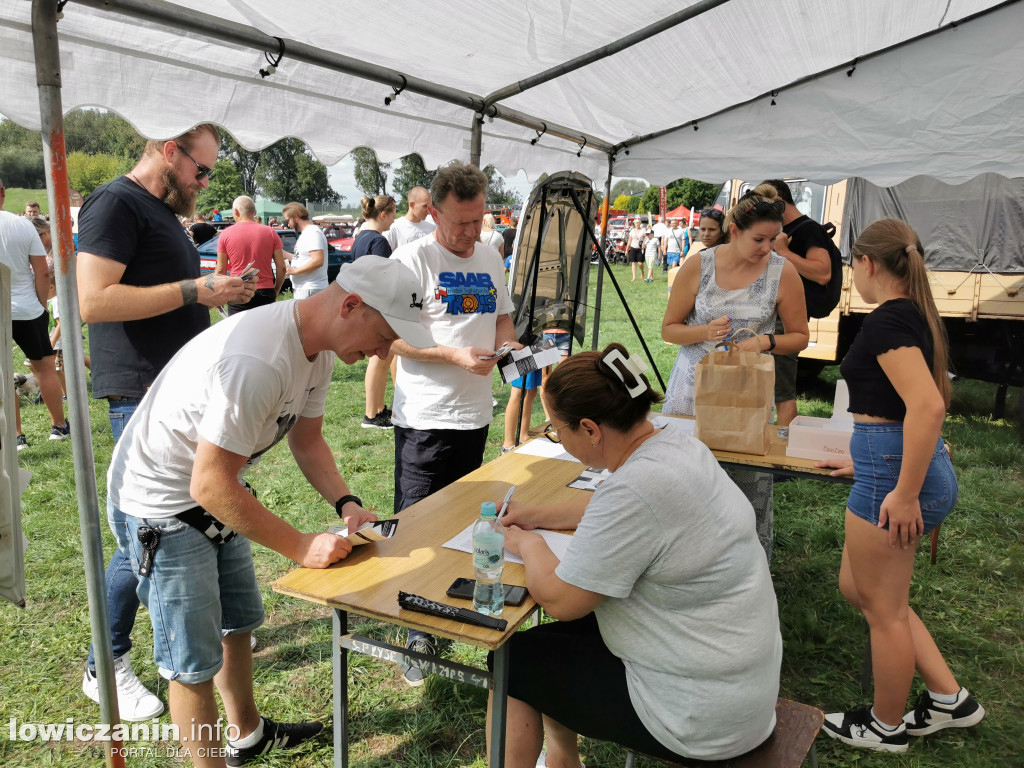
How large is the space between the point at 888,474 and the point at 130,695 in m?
2.66

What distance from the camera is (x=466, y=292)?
9.11ft

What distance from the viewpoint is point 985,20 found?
410 cm

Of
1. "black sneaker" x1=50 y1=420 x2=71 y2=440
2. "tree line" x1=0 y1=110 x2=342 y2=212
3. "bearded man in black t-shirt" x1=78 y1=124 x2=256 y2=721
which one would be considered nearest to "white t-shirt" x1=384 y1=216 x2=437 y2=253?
"black sneaker" x1=50 y1=420 x2=71 y2=440

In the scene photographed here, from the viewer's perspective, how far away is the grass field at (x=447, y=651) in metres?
2.38

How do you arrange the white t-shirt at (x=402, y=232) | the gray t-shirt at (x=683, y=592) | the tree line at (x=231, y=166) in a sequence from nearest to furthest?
the gray t-shirt at (x=683, y=592)
the white t-shirt at (x=402, y=232)
the tree line at (x=231, y=166)

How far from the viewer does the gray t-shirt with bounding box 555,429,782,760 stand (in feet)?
4.80

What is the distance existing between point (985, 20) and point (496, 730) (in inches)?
188

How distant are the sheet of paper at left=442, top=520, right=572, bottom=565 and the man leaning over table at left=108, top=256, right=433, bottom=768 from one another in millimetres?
294

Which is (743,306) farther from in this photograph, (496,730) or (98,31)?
(98,31)

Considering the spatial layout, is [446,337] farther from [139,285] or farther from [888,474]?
[888,474]

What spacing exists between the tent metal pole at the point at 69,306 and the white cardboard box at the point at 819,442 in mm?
2356

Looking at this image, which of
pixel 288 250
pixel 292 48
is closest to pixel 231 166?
pixel 288 250

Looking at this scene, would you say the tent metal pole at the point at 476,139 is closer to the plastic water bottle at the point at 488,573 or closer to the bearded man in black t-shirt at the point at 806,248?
the bearded man in black t-shirt at the point at 806,248

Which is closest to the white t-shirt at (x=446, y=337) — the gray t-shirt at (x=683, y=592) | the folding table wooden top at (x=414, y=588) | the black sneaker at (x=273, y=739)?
the folding table wooden top at (x=414, y=588)
